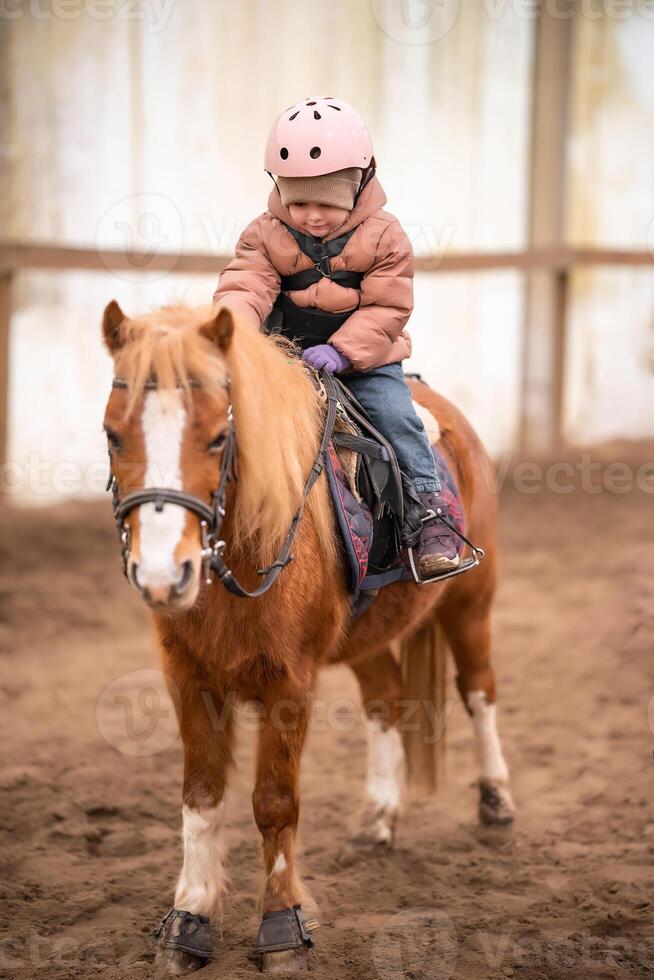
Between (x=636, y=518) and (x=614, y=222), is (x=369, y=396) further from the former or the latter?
(x=614, y=222)

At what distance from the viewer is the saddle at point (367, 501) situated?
3098 millimetres

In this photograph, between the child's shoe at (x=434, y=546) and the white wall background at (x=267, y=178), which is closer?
the child's shoe at (x=434, y=546)

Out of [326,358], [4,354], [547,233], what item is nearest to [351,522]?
[326,358]

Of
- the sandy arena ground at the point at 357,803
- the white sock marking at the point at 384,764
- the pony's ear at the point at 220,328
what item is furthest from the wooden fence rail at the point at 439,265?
the pony's ear at the point at 220,328

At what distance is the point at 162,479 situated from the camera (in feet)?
7.82

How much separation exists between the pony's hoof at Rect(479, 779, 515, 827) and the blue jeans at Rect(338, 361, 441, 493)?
1.51 metres

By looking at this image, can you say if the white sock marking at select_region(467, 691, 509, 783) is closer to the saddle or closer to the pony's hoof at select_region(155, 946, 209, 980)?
the saddle

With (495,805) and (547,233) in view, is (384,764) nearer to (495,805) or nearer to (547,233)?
(495,805)

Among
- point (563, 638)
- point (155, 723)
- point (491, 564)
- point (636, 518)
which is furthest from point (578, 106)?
point (155, 723)

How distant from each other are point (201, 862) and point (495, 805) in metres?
1.51

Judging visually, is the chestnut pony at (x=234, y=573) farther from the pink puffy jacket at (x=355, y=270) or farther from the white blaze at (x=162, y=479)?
the pink puffy jacket at (x=355, y=270)

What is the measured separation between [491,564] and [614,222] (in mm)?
6094

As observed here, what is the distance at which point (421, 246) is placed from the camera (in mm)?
8758

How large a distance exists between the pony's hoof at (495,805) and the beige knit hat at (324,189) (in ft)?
7.92
